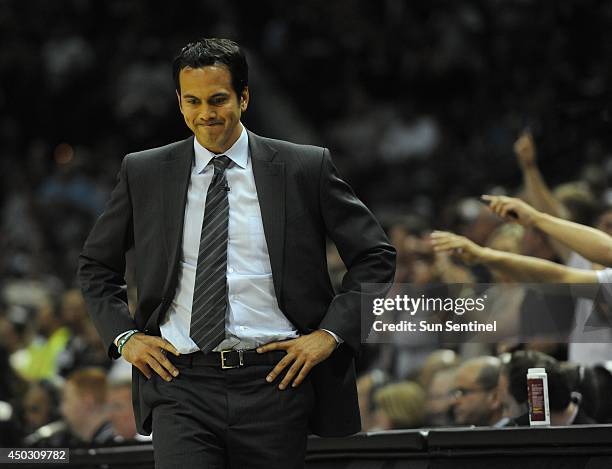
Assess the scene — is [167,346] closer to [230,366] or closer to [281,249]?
[230,366]

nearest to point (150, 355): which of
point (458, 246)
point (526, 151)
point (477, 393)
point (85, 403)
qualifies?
point (458, 246)

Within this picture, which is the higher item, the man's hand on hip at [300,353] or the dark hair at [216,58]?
the dark hair at [216,58]

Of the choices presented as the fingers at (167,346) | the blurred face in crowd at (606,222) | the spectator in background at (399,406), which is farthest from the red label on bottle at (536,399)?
the fingers at (167,346)

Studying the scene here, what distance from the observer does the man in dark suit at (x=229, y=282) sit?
3941 millimetres

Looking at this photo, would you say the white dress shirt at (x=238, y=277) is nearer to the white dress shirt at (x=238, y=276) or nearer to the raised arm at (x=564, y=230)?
the white dress shirt at (x=238, y=276)

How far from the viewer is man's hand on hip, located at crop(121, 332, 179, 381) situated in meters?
3.97

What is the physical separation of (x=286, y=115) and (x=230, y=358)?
9.25 m

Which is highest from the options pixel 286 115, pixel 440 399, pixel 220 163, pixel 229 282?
pixel 286 115

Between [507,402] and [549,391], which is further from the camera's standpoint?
[507,402]

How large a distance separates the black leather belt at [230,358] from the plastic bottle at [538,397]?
1.45 m

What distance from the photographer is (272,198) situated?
4090mm

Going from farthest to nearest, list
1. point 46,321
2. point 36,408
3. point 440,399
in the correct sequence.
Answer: point 46,321 < point 36,408 < point 440,399

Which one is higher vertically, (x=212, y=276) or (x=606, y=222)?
(x=606, y=222)

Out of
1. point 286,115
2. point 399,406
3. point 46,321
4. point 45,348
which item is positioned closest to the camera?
point 399,406
